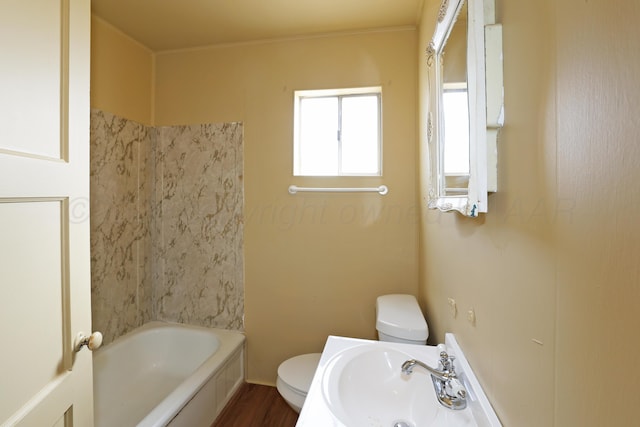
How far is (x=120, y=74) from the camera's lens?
1949 millimetres

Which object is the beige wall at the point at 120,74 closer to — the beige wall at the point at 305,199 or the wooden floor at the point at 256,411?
the beige wall at the point at 305,199

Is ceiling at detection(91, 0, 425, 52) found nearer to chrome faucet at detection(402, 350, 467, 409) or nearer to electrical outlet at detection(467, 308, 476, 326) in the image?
electrical outlet at detection(467, 308, 476, 326)


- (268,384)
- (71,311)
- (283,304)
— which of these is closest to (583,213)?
(71,311)

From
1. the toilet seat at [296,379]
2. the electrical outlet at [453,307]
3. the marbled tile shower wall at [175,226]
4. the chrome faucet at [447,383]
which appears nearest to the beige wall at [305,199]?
the marbled tile shower wall at [175,226]

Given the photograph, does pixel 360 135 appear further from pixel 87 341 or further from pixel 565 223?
pixel 87 341

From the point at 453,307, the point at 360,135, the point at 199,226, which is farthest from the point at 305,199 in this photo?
the point at 453,307

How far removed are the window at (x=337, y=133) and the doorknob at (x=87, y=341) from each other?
1.39 meters

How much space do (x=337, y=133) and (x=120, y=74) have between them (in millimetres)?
1547

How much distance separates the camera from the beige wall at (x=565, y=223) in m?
0.33

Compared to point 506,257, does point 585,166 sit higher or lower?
higher

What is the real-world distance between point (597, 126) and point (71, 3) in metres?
1.32

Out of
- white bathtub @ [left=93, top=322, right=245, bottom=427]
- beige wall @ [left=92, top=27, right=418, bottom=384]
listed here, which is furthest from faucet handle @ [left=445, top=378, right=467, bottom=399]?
white bathtub @ [left=93, top=322, right=245, bottom=427]

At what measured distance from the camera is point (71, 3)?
2.81ft

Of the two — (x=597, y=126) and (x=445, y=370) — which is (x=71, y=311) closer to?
(x=445, y=370)
